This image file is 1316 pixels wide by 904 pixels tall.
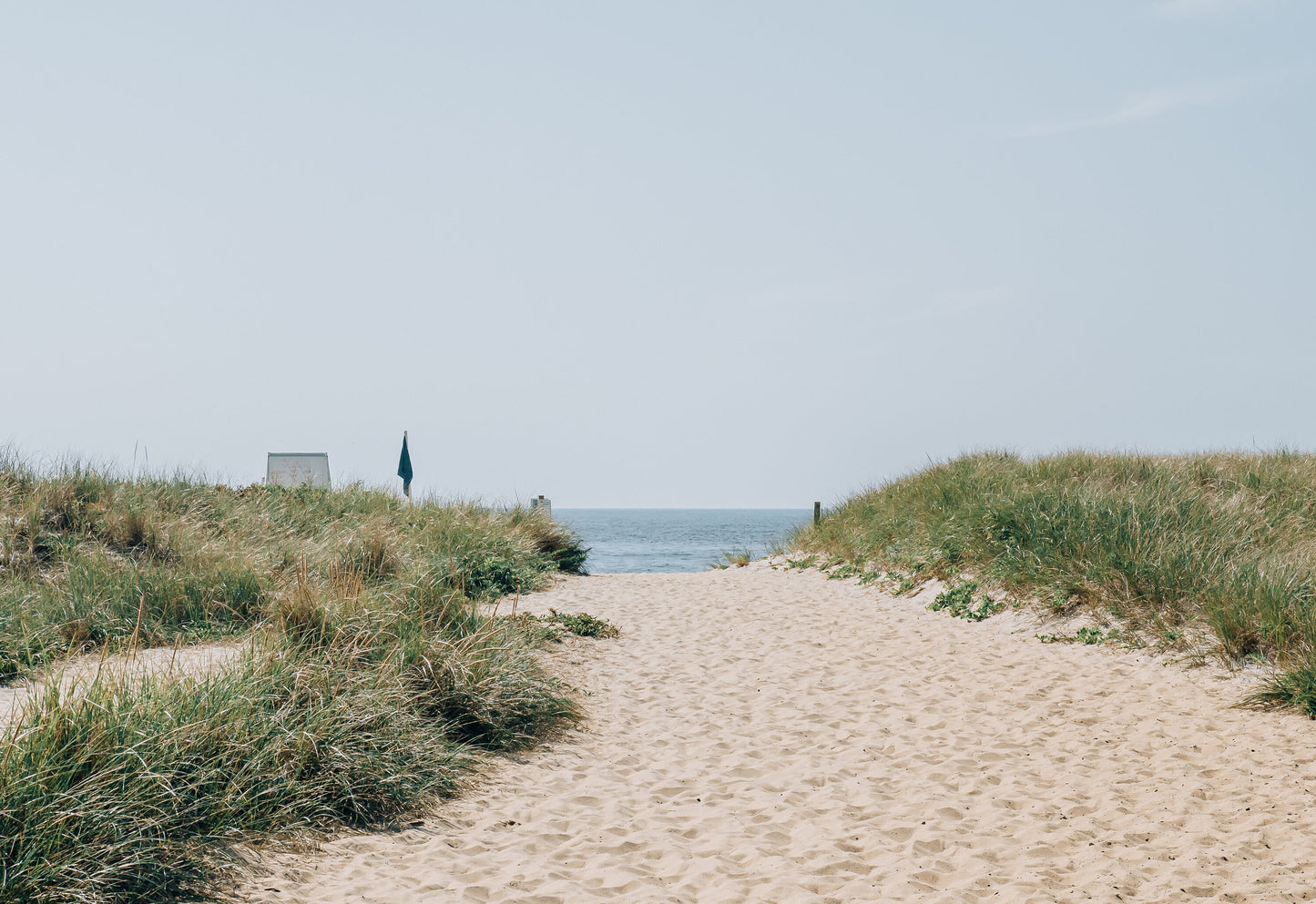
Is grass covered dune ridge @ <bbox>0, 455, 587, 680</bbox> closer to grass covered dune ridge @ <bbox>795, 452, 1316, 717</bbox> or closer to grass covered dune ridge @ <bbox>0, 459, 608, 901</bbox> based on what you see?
grass covered dune ridge @ <bbox>0, 459, 608, 901</bbox>

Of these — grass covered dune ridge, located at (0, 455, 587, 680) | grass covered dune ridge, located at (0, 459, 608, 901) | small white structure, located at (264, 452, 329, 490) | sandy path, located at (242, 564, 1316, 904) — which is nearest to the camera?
grass covered dune ridge, located at (0, 459, 608, 901)

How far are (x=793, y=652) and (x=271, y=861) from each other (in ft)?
22.5

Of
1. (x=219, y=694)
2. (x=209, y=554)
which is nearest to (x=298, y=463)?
(x=209, y=554)

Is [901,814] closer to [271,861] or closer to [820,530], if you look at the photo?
[271,861]

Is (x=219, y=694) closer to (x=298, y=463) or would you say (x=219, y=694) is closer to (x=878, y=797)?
(x=878, y=797)

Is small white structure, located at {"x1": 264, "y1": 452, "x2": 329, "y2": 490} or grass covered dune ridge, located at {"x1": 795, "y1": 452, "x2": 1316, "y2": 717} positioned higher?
small white structure, located at {"x1": 264, "y1": 452, "x2": 329, "y2": 490}

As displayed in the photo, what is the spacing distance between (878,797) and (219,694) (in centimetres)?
408

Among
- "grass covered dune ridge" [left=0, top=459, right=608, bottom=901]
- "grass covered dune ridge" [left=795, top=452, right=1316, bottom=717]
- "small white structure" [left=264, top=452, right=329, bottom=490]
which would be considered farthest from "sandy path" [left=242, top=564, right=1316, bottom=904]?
"small white structure" [left=264, top=452, right=329, bottom=490]

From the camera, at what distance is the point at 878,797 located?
5762mm

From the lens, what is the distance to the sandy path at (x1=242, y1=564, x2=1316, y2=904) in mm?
4469

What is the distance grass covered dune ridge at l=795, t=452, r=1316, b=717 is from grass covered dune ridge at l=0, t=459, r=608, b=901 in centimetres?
603

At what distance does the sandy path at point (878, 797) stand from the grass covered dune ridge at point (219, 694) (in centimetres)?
40

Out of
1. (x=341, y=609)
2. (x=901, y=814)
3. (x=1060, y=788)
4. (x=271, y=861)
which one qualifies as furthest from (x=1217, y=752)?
(x=341, y=609)

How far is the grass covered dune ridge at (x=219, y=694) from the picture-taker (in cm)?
405
